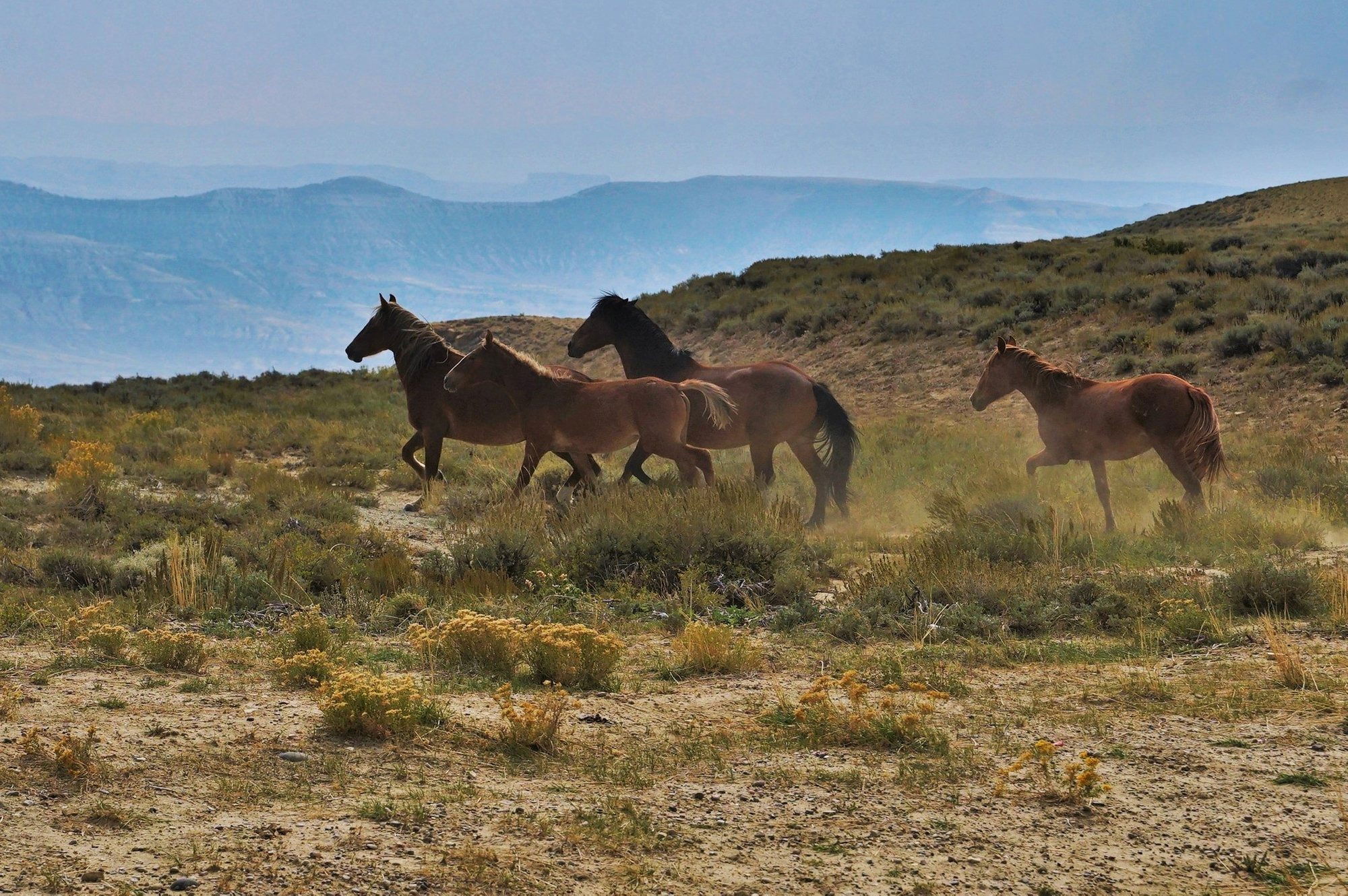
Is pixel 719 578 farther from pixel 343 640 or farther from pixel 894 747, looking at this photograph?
pixel 894 747

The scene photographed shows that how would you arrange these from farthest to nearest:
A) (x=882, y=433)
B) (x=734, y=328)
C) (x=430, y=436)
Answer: (x=734, y=328) < (x=882, y=433) < (x=430, y=436)

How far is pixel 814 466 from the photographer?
47.7 ft

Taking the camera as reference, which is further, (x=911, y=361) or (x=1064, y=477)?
(x=911, y=361)

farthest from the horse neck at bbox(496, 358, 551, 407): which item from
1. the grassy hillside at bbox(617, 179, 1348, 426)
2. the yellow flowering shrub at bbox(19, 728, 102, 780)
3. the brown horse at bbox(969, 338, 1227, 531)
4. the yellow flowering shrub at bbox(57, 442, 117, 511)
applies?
the grassy hillside at bbox(617, 179, 1348, 426)

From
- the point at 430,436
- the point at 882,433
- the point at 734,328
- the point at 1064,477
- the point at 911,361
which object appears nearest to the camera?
the point at 430,436

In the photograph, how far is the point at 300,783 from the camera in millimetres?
5141

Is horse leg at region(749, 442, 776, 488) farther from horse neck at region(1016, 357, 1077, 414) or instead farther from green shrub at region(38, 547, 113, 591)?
green shrub at region(38, 547, 113, 591)

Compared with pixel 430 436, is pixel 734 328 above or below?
above

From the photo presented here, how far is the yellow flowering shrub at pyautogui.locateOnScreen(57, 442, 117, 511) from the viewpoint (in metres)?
13.8

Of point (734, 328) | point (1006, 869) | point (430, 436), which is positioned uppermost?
point (734, 328)

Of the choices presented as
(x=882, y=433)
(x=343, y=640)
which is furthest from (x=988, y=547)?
(x=882, y=433)

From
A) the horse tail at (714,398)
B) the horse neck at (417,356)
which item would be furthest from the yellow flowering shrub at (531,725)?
the horse neck at (417,356)

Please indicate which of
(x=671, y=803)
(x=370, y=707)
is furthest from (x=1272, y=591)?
(x=370, y=707)

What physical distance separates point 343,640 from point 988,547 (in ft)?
18.5
